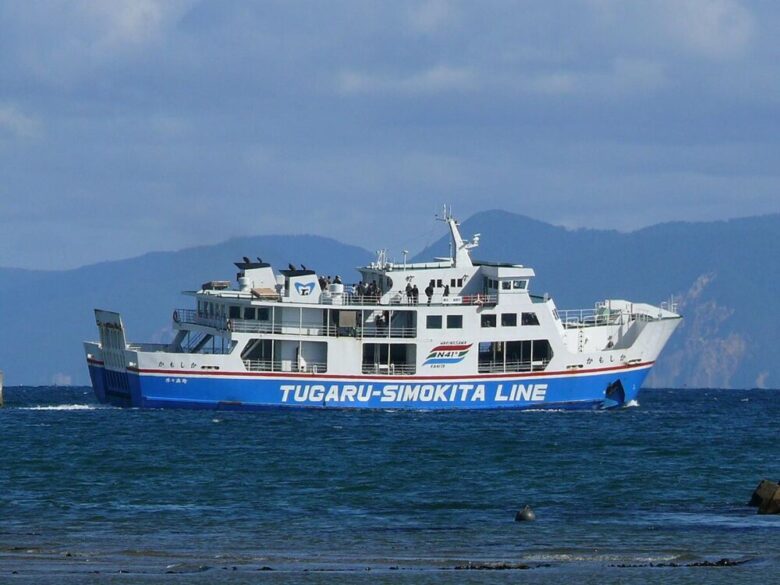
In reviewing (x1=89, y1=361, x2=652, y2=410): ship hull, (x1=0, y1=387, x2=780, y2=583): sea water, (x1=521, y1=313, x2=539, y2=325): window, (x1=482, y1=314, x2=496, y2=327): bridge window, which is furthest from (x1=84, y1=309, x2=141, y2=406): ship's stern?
(x1=521, y1=313, x2=539, y2=325): window

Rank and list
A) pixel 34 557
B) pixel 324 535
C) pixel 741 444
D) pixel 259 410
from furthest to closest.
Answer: pixel 259 410 < pixel 741 444 < pixel 324 535 < pixel 34 557

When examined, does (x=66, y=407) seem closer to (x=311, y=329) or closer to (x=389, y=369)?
(x=311, y=329)

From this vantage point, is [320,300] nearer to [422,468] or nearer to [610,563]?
[422,468]

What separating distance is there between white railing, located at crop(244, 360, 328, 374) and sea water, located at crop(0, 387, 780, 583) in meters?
2.17

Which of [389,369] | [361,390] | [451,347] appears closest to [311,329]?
[361,390]

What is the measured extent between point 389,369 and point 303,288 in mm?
4874

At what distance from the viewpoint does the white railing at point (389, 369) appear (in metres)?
78.7

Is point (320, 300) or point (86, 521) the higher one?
point (320, 300)

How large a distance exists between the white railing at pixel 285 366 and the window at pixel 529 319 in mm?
8517

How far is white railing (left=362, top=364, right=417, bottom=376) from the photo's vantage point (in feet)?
258

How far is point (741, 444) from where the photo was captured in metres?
66.8

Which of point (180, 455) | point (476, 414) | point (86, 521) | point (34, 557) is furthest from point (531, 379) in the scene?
point (34, 557)

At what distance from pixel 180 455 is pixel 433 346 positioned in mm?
21042

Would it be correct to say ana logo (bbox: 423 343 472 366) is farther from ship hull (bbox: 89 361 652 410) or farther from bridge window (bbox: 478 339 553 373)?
bridge window (bbox: 478 339 553 373)
